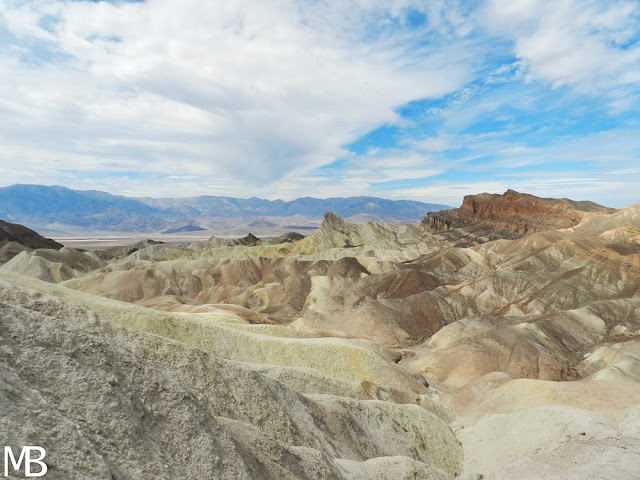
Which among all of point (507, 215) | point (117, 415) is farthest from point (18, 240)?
point (507, 215)

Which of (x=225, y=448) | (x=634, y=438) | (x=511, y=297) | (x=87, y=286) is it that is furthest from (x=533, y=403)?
(x=87, y=286)

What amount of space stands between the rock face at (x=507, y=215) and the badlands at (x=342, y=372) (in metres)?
28.7

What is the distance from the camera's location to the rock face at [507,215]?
111938 millimetres

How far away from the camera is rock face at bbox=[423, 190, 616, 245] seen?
112 metres

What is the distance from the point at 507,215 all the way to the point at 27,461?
134 metres

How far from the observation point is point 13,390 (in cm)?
734

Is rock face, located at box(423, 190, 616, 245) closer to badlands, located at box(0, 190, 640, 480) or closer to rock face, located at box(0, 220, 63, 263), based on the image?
badlands, located at box(0, 190, 640, 480)

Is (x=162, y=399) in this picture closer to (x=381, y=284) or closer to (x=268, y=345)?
(x=268, y=345)

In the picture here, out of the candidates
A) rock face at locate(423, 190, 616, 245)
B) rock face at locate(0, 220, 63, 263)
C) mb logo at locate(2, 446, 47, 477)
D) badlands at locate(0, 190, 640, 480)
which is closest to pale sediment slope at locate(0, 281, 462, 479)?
badlands at locate(0, 190, 640, 480)

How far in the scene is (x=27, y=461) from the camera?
639cm

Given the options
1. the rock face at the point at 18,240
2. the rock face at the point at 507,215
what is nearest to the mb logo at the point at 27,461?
the rock face at the point at 18,240

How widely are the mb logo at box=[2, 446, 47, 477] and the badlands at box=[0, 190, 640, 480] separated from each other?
0.62ft

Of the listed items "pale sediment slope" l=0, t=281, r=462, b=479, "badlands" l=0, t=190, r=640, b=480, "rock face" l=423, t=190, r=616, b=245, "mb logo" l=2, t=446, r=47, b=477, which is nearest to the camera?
"mb logo" l=2, t=446, r=47, b=477

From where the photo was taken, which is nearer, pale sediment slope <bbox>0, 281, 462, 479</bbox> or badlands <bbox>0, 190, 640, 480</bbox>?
pale sediment slope <bbox>0, 281, 462, 479</bbox>
